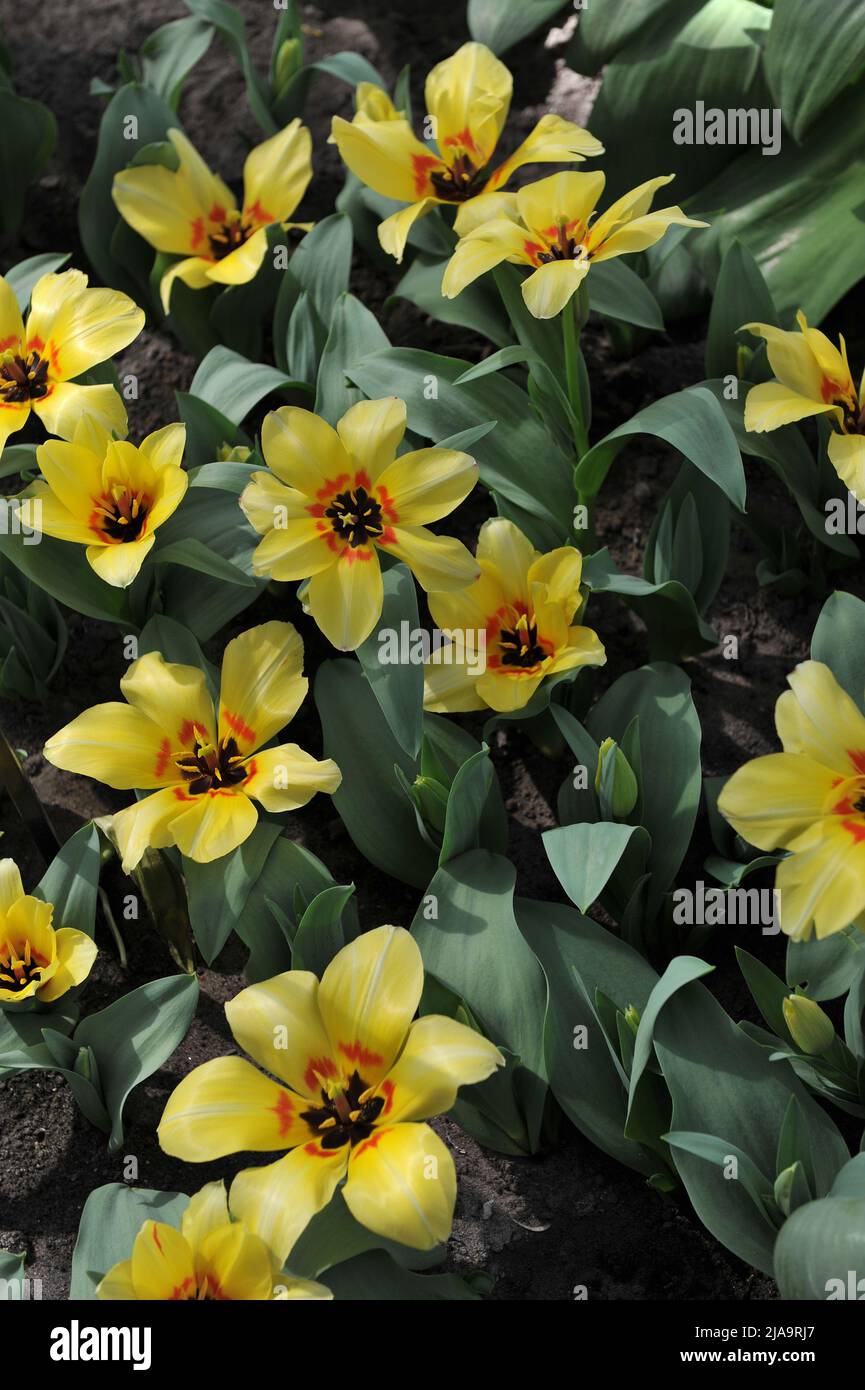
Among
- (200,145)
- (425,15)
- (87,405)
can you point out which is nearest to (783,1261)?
(87,405)

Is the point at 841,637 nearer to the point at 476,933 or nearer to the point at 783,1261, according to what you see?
the point at 476,933

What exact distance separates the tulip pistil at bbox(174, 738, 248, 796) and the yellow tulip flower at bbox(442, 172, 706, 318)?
72 centimetres

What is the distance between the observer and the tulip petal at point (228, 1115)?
1689 mm

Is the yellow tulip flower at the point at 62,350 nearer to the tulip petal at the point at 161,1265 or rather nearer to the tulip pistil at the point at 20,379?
the tulip pistil at the point at 20,379

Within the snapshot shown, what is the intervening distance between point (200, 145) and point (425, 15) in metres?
0.64

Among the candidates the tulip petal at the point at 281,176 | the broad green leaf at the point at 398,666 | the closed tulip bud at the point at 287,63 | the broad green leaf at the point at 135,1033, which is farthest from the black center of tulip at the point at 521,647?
the closed tulip bud at the point at 287,63

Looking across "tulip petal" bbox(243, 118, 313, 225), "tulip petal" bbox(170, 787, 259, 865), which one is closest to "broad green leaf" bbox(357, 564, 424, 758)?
"tulip petal" bbox(170, 787, 259, 865)

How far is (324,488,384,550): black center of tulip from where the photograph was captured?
203 cm

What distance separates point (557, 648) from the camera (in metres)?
2.12

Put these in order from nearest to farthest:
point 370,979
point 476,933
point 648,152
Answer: point 370,979 → point 476,933 → point 648,152

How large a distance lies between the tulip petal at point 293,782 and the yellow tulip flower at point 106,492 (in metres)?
0.36

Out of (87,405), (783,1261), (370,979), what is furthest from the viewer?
(87,405)

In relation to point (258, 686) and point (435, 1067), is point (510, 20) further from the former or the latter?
point (435, 1067)

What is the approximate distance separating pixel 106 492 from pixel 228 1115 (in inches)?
35.7
